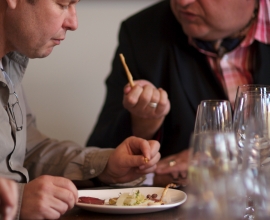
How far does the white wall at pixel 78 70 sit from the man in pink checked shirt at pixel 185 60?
14.2 inches

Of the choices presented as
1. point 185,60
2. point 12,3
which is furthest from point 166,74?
point 12,3

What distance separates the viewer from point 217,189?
24.0 inches

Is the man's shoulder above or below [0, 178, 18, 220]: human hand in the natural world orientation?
above

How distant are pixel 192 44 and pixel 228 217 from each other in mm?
1144

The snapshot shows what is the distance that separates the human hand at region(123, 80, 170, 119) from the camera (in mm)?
1378

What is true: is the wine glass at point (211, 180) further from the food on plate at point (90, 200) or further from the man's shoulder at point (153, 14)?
the man's shoulder at point (153, 14)

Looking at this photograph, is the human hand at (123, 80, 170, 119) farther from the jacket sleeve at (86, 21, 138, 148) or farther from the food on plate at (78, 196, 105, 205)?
the food on plate at (78, 196, 105, 205)

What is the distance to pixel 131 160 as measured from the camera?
3.89 ft

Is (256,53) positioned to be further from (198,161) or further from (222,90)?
(198,161)

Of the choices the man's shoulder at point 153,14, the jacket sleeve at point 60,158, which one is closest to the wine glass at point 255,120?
the jacket sleeve at point 60,158

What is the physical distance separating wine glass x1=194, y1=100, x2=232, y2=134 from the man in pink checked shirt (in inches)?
22.3

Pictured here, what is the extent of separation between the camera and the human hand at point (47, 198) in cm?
90

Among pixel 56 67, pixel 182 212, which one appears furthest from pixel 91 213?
pixel 56 67

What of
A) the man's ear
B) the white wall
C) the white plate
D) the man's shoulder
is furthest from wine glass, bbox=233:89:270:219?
the white wall
